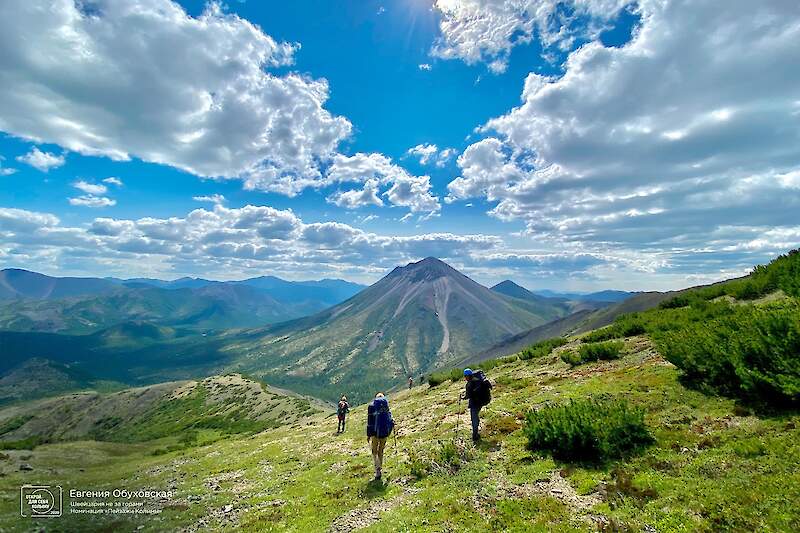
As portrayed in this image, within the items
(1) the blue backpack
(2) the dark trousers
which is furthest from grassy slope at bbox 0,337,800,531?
(1) the blue backpack

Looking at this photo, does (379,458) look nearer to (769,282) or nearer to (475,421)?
(475,421)

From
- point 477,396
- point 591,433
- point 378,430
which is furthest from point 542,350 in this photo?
point 378,430

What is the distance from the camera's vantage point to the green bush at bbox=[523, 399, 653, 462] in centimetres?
1391

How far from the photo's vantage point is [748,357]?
49.7 ft

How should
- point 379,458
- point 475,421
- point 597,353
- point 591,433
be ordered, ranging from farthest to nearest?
point 597,353 < point 475,421 < point 379,458 < point 591,433

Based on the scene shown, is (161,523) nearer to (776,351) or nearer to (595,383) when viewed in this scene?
(595,383)

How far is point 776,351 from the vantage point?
13.8 m

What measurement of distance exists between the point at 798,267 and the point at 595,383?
782 inches

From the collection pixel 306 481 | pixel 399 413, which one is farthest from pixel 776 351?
pixel 399 413

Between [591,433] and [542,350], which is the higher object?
[542,350]

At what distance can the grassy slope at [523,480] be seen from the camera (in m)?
9.91

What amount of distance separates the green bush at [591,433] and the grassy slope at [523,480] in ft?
2.23

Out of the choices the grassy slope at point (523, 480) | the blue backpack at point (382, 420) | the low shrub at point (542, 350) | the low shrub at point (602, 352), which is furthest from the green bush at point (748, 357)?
the low shrub at point (542, 350)

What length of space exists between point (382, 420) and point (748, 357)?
16045mm
